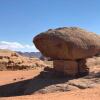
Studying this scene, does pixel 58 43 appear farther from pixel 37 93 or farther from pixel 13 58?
pixel 13 58

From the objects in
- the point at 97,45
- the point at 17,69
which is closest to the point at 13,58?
the point at 17,69

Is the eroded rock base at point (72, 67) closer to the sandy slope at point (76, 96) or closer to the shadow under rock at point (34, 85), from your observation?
the shadow under rock at point (34, 85)

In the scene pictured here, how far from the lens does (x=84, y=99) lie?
1162 centimetres

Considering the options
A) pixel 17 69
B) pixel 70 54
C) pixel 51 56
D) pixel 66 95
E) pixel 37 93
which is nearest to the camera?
pixel 66 95

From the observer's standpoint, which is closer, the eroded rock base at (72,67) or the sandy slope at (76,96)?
the sandy slope at (76,96)

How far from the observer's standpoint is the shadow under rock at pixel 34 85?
1531cm

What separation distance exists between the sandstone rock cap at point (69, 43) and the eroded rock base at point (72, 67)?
289 mm

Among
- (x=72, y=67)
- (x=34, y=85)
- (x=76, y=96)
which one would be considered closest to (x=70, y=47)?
(x=72, y=67)

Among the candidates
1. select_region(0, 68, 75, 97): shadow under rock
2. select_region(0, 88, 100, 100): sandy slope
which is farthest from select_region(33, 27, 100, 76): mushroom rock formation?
select_region(0, 88, 100, 100): sandy slope

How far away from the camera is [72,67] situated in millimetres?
16359

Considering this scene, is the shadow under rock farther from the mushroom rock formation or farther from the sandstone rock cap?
the sandstone rock cap

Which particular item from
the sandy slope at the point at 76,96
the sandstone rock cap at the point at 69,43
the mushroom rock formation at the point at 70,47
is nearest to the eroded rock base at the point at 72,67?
the mushroom rock formation at the point at 70,47

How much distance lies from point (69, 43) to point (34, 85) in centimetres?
303

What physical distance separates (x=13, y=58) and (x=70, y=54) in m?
15.4
